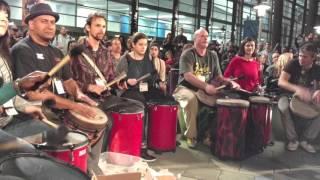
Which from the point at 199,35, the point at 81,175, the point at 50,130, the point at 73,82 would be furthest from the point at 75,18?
the point at 81,175

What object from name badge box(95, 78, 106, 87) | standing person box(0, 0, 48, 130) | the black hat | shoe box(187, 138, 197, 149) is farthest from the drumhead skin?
shoe box(187, 138, 197, 149)

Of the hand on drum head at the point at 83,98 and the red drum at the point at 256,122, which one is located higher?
the hand on drum head at the point at 83,98

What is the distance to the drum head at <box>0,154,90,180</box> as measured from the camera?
5.63ft

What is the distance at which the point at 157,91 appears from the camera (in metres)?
5.66

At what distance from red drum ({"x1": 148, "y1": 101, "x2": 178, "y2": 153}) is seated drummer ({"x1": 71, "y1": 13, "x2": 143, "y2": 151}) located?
24.0 inches

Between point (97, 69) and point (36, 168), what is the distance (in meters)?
2.50

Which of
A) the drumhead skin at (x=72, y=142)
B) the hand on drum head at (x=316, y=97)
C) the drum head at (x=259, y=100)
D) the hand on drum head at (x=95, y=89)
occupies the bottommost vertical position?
the drumhead skin at (x=72, y=142)

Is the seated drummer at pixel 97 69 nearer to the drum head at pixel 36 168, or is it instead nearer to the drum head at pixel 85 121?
the drum head at pixel 85 121

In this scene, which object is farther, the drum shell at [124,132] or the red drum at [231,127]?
the red drum at [231,127]

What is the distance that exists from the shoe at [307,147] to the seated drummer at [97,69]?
2.84 m

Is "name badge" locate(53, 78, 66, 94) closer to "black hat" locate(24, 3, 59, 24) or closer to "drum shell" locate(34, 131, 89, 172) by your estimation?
"black hat" locate(24, 3, 59, 24)

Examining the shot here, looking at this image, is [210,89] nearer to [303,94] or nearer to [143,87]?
[143,87]

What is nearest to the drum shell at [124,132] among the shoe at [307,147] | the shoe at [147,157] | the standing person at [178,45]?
the shoe at [147,157]

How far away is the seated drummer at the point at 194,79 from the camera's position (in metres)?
5.64
